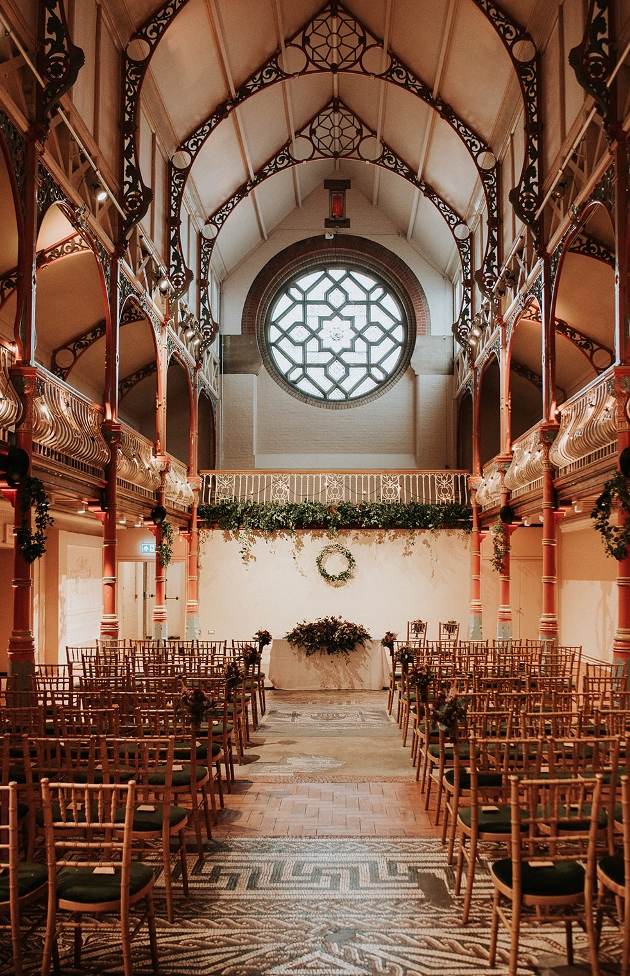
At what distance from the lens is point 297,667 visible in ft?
49.6

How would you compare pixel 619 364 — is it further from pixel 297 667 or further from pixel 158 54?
pixel 158 54

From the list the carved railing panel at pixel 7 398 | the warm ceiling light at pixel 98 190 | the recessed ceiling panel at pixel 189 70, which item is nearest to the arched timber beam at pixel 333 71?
the recessed ceiling panel at pixel 189 70

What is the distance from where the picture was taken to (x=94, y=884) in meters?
3.92

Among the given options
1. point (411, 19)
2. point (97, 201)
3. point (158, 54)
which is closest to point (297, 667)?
point (97, 201)

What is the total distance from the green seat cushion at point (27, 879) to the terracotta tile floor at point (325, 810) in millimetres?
2295

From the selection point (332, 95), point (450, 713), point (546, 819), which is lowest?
point (546, 819)

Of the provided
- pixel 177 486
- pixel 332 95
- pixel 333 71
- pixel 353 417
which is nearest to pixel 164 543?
pixel 177 486

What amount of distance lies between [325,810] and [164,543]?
9142 mm

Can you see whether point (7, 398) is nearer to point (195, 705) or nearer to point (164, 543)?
point (195, 705)

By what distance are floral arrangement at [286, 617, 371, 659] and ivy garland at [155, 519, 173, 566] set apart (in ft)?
9.09

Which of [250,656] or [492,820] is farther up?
[250,656]

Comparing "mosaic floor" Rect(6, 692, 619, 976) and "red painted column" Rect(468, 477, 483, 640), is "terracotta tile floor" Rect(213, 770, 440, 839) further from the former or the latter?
"red painted column" Rect(468, 477, 483, 640)

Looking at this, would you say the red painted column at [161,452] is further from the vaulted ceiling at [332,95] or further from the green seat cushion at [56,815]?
the green seat cushion at [56,815]

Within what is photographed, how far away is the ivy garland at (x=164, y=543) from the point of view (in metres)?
15.3
